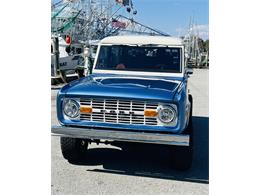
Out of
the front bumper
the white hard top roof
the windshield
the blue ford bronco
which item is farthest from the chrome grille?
the white hard top roof

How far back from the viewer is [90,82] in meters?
4.41

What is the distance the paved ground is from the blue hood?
0.85 meters

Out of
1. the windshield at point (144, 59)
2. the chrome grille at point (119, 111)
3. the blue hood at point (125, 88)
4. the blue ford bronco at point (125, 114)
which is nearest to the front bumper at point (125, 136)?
the blue ford bronco at point (125, 114)

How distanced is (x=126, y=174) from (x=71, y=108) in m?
0.91

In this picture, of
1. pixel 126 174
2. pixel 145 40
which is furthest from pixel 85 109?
pixel 145 40

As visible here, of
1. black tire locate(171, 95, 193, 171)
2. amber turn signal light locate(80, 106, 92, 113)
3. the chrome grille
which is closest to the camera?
the chrome grille

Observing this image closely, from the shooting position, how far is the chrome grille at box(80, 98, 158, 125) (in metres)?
3.94

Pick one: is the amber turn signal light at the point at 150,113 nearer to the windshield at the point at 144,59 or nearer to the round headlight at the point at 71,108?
the round headlight at the point at 71,108

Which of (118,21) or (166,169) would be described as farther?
(118,21)

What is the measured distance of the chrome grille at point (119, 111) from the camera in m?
3.94

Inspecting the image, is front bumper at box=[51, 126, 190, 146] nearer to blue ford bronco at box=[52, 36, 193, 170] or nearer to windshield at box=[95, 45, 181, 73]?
blue ford bronco at box=[52, 36, 193, 170]
